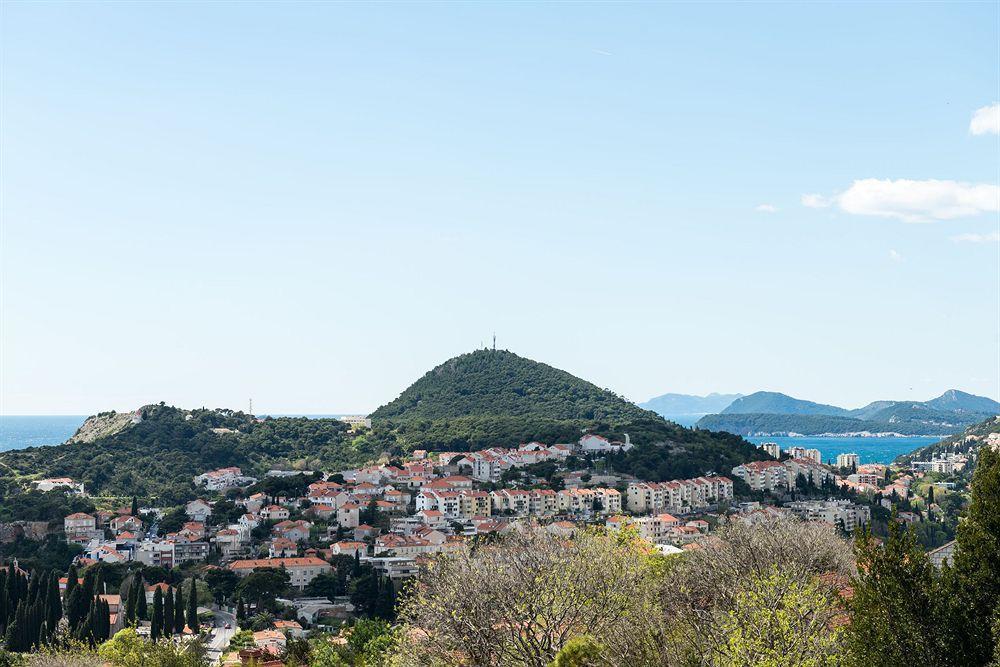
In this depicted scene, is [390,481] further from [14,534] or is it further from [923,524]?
[923,524]

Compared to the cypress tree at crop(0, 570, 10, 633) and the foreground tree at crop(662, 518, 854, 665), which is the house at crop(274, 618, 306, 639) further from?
the foreground tree at crop(662, 518, 854, 665)

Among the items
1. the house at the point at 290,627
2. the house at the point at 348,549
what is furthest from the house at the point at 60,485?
the house at the point at 290,627

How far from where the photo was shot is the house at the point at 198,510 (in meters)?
82.6

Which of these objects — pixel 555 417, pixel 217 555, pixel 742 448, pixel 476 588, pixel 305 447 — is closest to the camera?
pixel 476 588

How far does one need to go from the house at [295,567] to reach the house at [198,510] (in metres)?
18.0

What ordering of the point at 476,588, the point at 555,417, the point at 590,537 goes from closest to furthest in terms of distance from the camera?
1. the point at 476,588
2. the point at 590,537
3. the point at 555,417

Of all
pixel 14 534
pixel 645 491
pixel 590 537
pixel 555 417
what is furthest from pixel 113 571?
pixel 555 417

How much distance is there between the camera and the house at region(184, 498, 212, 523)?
271 feet

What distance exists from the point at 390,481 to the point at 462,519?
48.3 ft

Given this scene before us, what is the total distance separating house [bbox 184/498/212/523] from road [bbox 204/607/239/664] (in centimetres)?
2496

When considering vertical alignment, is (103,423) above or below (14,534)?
above

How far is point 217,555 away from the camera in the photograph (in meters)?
71.1

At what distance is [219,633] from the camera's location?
5181 centimetres

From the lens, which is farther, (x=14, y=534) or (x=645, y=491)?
(x=645, y=491)
